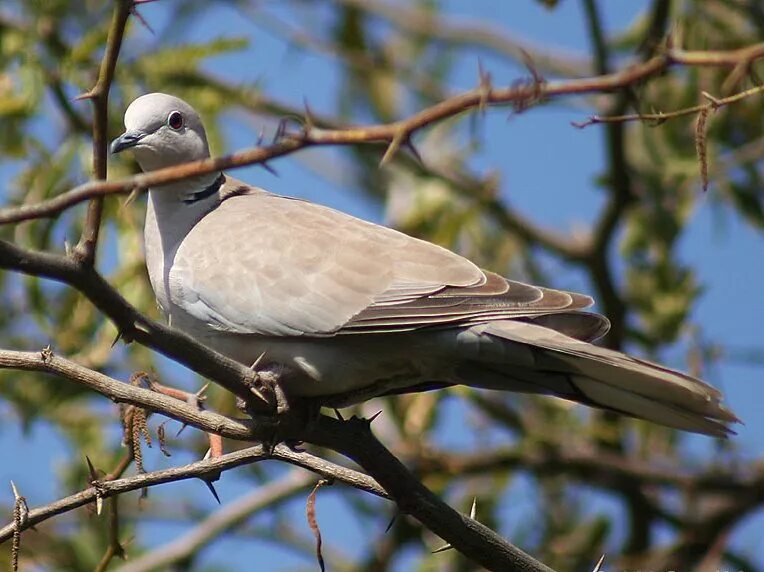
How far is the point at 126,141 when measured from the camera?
3828mm

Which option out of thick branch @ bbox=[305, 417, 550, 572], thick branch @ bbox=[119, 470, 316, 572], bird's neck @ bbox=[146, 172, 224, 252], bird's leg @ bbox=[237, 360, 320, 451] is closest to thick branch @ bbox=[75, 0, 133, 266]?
bird's leg @ bbox=[237, 360, 320, 451]

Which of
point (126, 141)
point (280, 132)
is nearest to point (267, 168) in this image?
point (280, 132)

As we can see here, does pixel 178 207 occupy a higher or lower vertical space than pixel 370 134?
higher

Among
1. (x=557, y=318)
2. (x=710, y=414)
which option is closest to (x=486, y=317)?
(x=557, y=318)

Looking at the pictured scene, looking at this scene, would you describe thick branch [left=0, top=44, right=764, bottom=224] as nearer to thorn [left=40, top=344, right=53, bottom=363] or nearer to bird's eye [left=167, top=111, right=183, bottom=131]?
thorn [left=40, top=344, right=53, bottom=363]

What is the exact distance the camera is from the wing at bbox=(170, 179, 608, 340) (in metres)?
3.39

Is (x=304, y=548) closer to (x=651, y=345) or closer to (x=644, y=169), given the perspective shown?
(x=651, y=345)

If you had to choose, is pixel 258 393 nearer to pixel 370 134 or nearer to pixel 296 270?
pixel 296 270

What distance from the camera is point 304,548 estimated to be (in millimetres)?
6395

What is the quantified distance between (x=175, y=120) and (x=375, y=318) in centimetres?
114

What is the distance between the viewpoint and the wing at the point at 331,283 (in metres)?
3.39

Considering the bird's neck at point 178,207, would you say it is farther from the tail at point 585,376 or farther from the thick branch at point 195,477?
the thick branch at point 195,477

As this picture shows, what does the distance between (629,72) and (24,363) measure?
1400 mm

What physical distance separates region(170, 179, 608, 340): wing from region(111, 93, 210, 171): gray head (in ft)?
0.95
